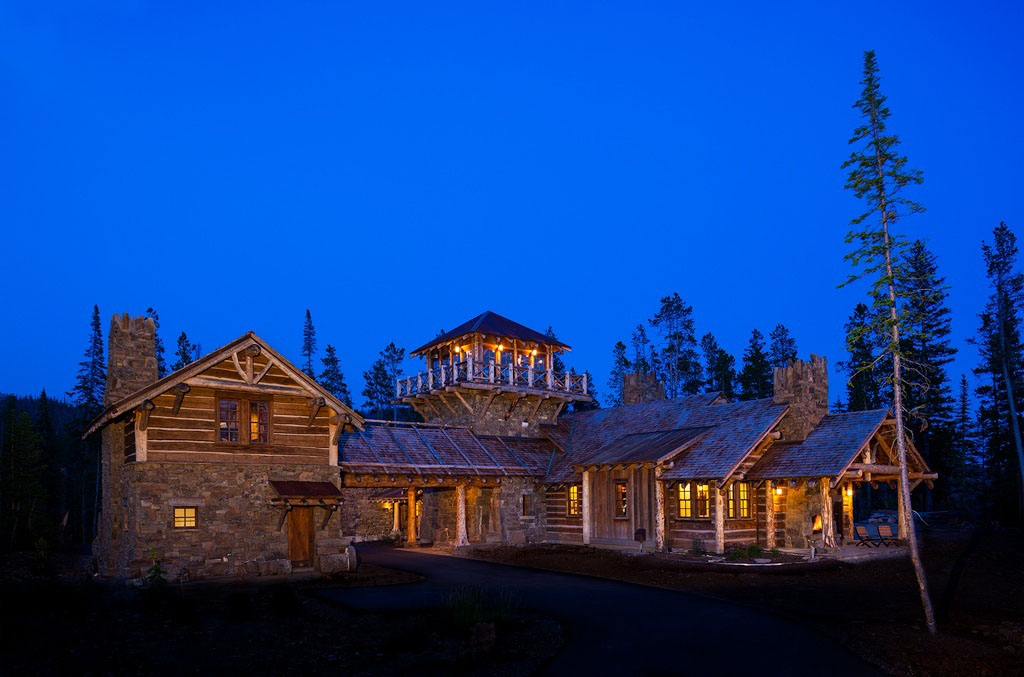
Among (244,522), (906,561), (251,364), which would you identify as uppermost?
(251,364)

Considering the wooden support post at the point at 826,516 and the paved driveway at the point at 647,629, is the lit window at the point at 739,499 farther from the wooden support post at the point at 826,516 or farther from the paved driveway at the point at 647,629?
the paved driveway at the point at 647,629

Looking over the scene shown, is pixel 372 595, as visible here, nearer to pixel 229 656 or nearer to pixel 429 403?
pixel 229 656

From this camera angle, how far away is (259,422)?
23797mm

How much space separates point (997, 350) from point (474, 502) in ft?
98.4

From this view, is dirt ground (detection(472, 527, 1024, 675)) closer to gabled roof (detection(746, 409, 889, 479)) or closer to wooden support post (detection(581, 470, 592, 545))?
wooden support post (detection(581, 470, 592, 545))

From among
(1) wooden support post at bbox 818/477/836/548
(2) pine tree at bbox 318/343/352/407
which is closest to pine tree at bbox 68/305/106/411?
(2) pine tree at bbox 318/343/352/407

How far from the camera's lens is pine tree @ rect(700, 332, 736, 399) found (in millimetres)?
59469

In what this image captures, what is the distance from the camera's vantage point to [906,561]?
2552cm

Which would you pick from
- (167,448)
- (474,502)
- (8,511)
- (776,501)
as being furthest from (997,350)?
(8,511)

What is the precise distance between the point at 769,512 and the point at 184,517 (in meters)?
20.0

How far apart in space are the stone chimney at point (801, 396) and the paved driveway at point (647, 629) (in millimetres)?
11329

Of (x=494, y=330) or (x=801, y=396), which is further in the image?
(x=494, y=330)

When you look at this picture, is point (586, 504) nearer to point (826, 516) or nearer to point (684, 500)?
point (684, 500)

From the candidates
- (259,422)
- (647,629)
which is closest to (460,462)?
(259,422)
